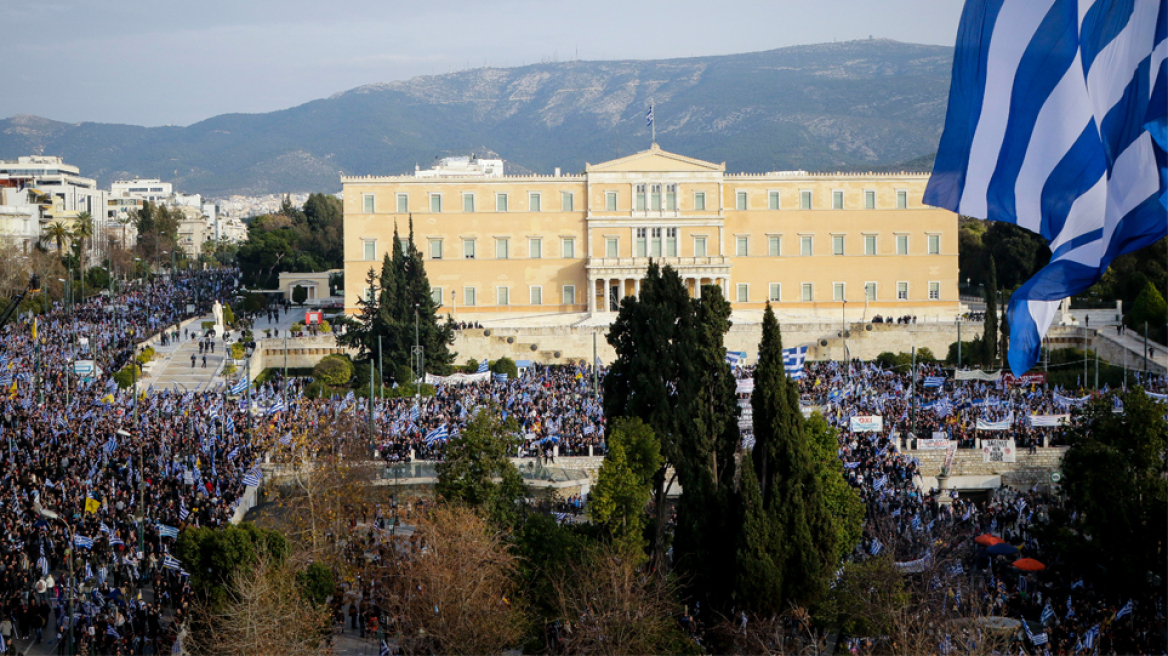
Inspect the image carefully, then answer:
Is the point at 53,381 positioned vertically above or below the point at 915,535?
above

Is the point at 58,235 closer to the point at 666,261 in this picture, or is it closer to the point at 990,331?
the point at 666,261

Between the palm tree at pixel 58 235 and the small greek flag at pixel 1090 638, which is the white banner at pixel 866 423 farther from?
the palm tree at pixel 58 235

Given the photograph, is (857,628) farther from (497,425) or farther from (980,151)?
(980,151)

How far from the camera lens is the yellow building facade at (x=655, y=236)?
60.0 meters

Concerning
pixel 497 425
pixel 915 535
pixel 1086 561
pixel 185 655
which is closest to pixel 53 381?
pixel 497 425

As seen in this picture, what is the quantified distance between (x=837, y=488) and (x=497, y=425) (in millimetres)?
6673

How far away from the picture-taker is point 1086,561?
22.8 metres

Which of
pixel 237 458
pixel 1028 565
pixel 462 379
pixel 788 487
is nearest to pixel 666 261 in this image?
pixel 462 379

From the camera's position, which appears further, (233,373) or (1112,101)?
(233,373)

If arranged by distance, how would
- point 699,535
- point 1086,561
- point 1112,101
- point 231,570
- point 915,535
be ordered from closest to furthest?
point 1112,101 → point 231,570 → point 699,535 → point 1086,561 → point 915,535

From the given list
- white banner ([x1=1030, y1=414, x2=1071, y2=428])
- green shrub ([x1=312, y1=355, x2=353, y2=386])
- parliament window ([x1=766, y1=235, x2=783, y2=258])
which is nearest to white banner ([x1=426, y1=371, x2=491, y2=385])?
green shrub ([x1=312, y1=355, x2=353, y2=386])

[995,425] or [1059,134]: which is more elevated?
[1059,134]

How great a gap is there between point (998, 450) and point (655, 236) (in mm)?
30276

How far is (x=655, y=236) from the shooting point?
6044cm
